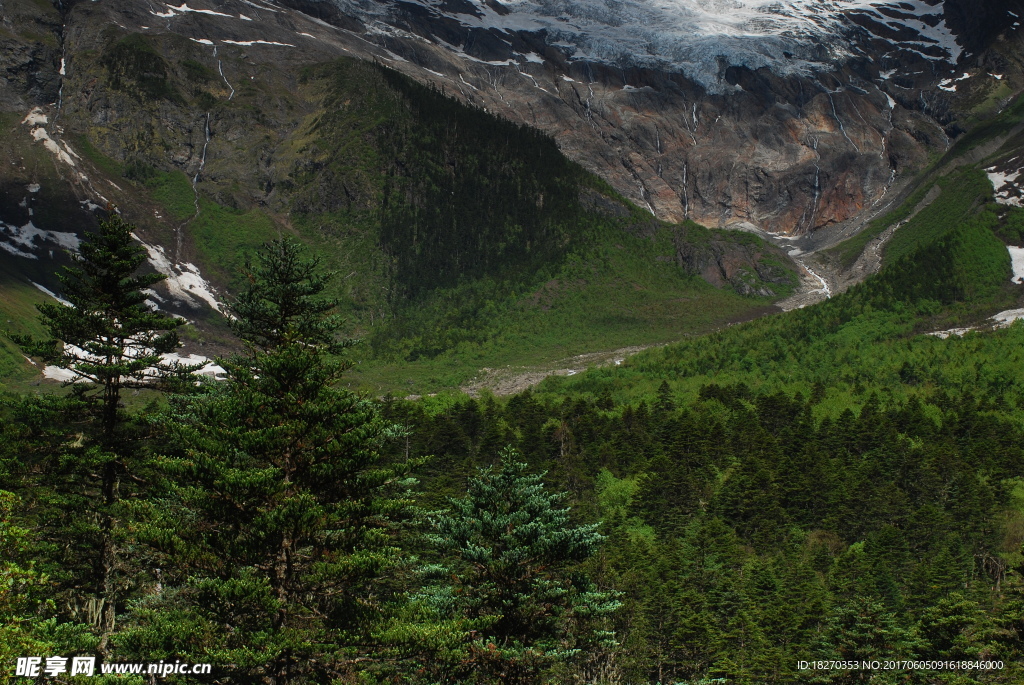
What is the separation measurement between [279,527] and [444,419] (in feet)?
208

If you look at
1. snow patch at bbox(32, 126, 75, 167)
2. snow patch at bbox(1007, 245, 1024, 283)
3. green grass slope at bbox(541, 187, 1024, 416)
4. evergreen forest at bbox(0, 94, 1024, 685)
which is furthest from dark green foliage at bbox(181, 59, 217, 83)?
snow patch at bbox(1007, 245, 1024, 283)

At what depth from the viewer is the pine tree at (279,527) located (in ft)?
63.8

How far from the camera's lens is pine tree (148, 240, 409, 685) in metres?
19.5

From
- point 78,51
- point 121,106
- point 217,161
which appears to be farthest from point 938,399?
point 78,51

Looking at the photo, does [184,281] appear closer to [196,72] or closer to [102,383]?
[196,72]

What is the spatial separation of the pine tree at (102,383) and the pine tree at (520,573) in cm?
1039

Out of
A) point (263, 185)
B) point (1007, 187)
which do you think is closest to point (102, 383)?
point (263, 185)

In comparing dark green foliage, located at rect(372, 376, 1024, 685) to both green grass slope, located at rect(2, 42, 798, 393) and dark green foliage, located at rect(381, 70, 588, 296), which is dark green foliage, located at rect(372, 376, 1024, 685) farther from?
dark green foliage, located at rect(381, 70, 588, 296)

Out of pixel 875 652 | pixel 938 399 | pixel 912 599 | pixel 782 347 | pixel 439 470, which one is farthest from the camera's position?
pixel 782 347

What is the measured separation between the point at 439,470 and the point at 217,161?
137374 mm

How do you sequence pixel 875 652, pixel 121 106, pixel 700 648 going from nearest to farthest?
1. pixel 875 652
2. pixel 700 648
3. pixel 121 106

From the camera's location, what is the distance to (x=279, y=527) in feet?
65.3

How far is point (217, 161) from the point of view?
190000 mm

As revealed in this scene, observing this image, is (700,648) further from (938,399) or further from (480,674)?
(938,399)
